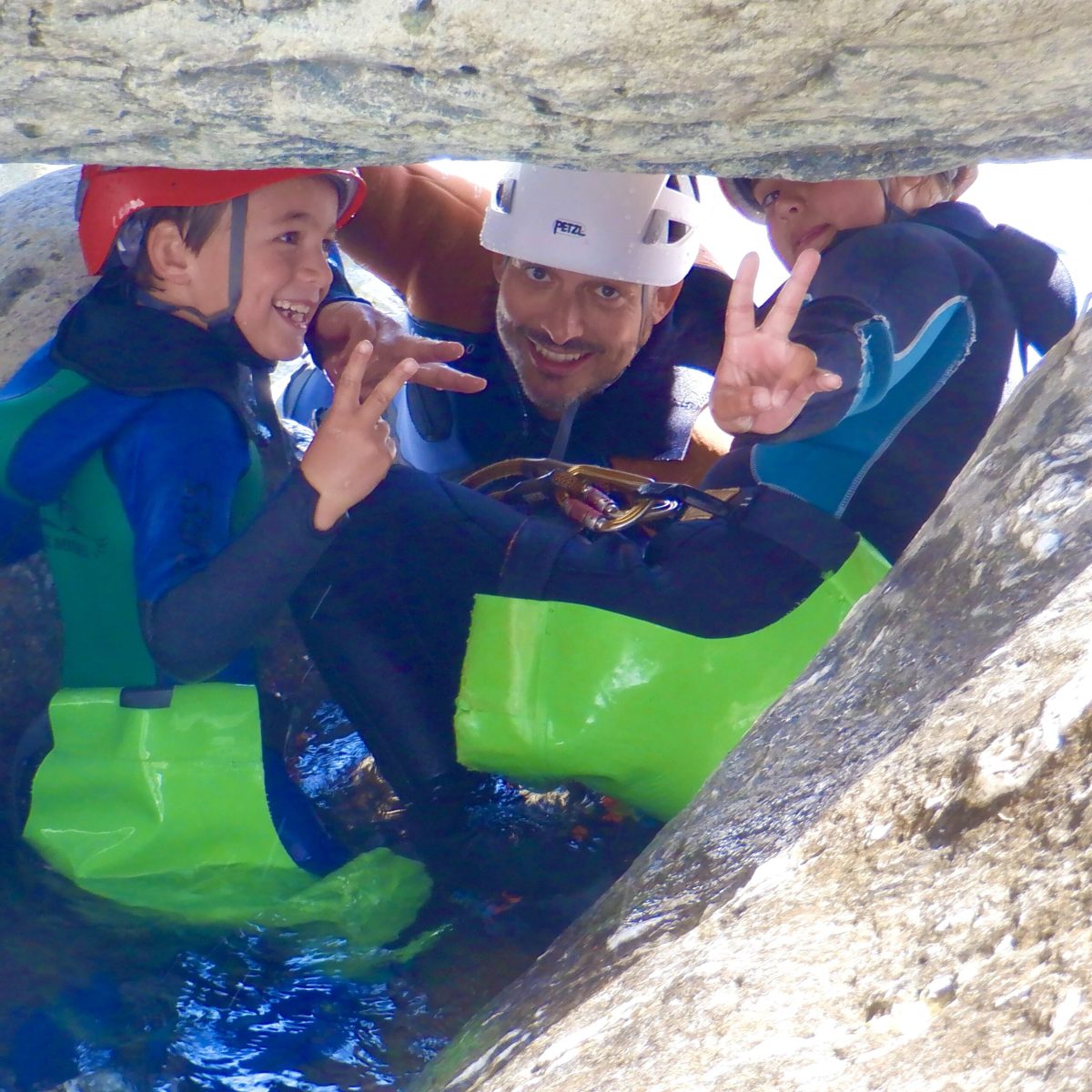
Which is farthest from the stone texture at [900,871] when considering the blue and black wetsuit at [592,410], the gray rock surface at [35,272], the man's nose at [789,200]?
the gray rock surface at [35,272]

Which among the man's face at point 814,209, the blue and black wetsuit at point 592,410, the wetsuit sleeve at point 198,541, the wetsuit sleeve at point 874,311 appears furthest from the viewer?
the blue and black wetsuit at point 592,410

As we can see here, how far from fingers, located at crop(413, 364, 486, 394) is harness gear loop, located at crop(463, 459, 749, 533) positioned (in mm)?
192

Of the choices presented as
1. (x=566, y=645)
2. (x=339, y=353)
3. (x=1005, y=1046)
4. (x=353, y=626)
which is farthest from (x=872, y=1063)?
(x=339, y=353)

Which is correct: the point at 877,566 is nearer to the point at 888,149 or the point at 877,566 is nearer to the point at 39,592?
the point at 888,149

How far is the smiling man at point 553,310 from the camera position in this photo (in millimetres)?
3041

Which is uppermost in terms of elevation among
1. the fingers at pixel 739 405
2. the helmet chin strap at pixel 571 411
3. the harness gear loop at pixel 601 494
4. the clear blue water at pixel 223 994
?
the helmet chin strap at pixel 571 411

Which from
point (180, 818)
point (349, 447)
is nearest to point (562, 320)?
point (349, 447)

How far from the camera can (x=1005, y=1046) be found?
91 cm

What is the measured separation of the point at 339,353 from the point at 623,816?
4.12ft

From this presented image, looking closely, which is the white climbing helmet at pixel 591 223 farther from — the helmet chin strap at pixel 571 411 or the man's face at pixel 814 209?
the man's face at pixel 814 209

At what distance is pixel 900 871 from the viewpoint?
3.61ft

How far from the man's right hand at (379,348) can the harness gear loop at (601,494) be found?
0.22m

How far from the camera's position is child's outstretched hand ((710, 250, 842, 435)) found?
5.90 ft

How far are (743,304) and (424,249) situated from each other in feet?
5.99
